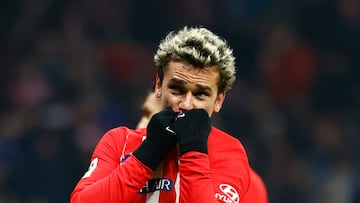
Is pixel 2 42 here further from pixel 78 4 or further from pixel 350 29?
pixel 350 29

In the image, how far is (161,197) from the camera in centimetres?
280

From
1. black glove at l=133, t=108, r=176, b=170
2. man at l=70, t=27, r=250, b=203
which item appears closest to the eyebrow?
man at l=70, t=27, r=250, b=203

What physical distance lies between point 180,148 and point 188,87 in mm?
197

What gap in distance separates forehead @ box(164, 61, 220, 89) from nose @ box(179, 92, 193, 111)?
4cm

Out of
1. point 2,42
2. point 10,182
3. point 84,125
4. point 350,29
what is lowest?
point 10,182

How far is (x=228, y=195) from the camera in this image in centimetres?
283

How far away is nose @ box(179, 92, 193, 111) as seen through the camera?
2.81 m

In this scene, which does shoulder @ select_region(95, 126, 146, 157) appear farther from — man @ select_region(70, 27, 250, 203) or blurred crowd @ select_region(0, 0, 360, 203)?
blurred crowd @ select_region(0, 0, 360, 203)

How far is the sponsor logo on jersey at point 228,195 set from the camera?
9.23 feet

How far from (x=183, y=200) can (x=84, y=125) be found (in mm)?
4977

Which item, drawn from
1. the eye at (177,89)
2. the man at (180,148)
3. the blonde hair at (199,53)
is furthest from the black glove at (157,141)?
the blonde hair at (199,53)

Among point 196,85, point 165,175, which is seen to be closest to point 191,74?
point 196,85

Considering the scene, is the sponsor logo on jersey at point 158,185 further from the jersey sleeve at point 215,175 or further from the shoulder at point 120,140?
the shoulder at point 120,140

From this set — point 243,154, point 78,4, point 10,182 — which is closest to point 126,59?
point 78,4
